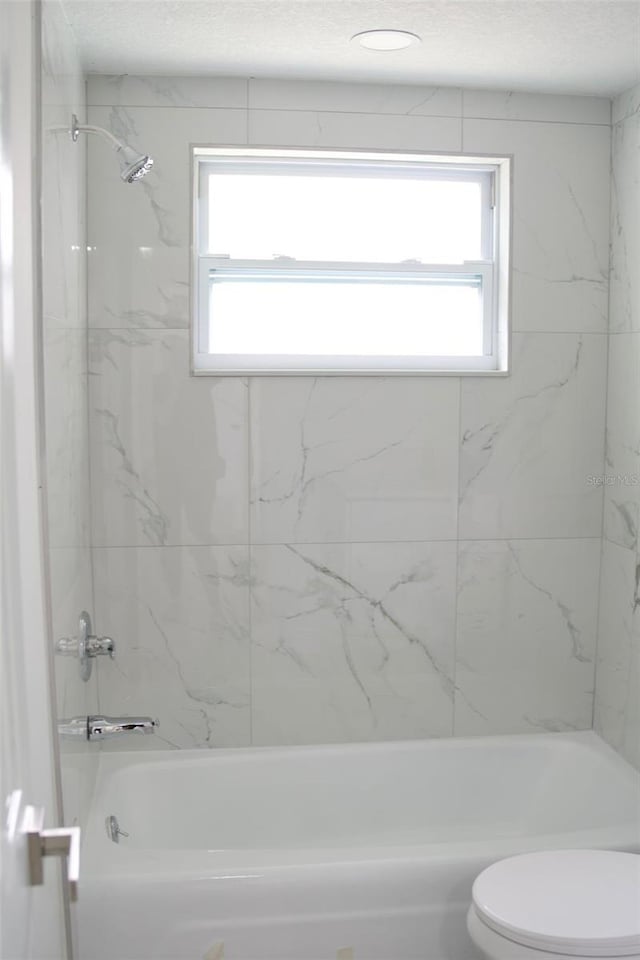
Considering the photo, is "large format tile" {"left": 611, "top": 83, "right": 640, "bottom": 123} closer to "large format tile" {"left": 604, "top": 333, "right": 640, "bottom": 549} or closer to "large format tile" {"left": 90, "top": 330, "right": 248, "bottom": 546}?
"large format tile" {"left": 604, "top": 333, "right": 640, "bottom": 549}

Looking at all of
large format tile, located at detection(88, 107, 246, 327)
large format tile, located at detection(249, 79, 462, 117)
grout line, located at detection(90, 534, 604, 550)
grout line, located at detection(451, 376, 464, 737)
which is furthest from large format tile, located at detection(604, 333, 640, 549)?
large format tile, located at detection(88, 107, 246, 327)

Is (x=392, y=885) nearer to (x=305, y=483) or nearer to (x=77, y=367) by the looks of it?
(x=305, y=483)

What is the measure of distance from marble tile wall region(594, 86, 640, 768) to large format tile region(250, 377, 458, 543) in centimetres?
48

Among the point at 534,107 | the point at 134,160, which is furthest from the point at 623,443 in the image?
the point at 134,160

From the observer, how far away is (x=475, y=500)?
2.75m

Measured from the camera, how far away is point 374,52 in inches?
92.7

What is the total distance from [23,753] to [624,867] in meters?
1.43

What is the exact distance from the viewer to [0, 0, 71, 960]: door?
107 cm

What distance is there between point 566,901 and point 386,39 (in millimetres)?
2024

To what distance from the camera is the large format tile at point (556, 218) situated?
106 inches

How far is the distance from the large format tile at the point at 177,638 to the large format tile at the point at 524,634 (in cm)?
69

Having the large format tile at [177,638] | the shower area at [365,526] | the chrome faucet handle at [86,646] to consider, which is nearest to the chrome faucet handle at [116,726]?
the chrome faucet handle at [86,646]

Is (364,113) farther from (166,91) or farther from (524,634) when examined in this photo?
(524,634)

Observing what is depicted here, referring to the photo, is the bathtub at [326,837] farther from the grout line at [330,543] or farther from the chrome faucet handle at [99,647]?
the grout line at [330,543]
